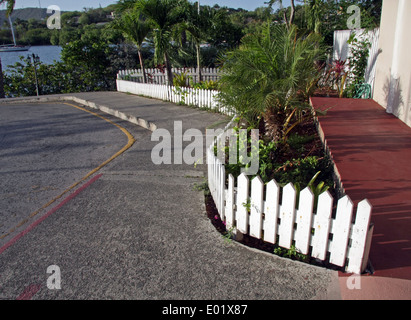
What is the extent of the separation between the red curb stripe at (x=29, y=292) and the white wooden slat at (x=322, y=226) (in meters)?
2.54

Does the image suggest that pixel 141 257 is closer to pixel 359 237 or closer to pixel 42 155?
pixel 359 237

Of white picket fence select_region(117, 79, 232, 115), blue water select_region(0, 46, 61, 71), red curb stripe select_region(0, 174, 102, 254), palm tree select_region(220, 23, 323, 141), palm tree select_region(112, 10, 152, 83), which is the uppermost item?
palm tree select_region(112, 10, 152, 83)

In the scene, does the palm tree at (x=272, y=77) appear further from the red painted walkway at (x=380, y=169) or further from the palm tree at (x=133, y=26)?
the palm tree at (x=133, y=26)

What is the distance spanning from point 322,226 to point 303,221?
0.18m

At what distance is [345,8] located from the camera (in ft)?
46.2

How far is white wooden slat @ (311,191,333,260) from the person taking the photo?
9.44ft

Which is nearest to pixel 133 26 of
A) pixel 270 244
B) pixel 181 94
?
pixel 181 94

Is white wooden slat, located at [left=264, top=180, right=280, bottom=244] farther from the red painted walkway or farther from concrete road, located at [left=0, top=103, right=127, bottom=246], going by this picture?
concrete road, located at [left=0, top=103, right=127, bottom=246]

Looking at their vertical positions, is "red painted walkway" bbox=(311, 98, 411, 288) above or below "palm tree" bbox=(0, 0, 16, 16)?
below

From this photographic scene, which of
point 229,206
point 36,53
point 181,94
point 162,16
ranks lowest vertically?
point 229,206

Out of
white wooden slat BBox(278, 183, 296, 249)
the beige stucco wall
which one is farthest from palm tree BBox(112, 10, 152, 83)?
white wooden slat BBox(278, 183, 296, 249)

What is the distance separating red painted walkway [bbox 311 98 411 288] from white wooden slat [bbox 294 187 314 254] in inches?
23.2

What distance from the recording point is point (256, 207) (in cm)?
338

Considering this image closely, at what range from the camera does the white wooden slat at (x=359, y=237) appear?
2.68m
